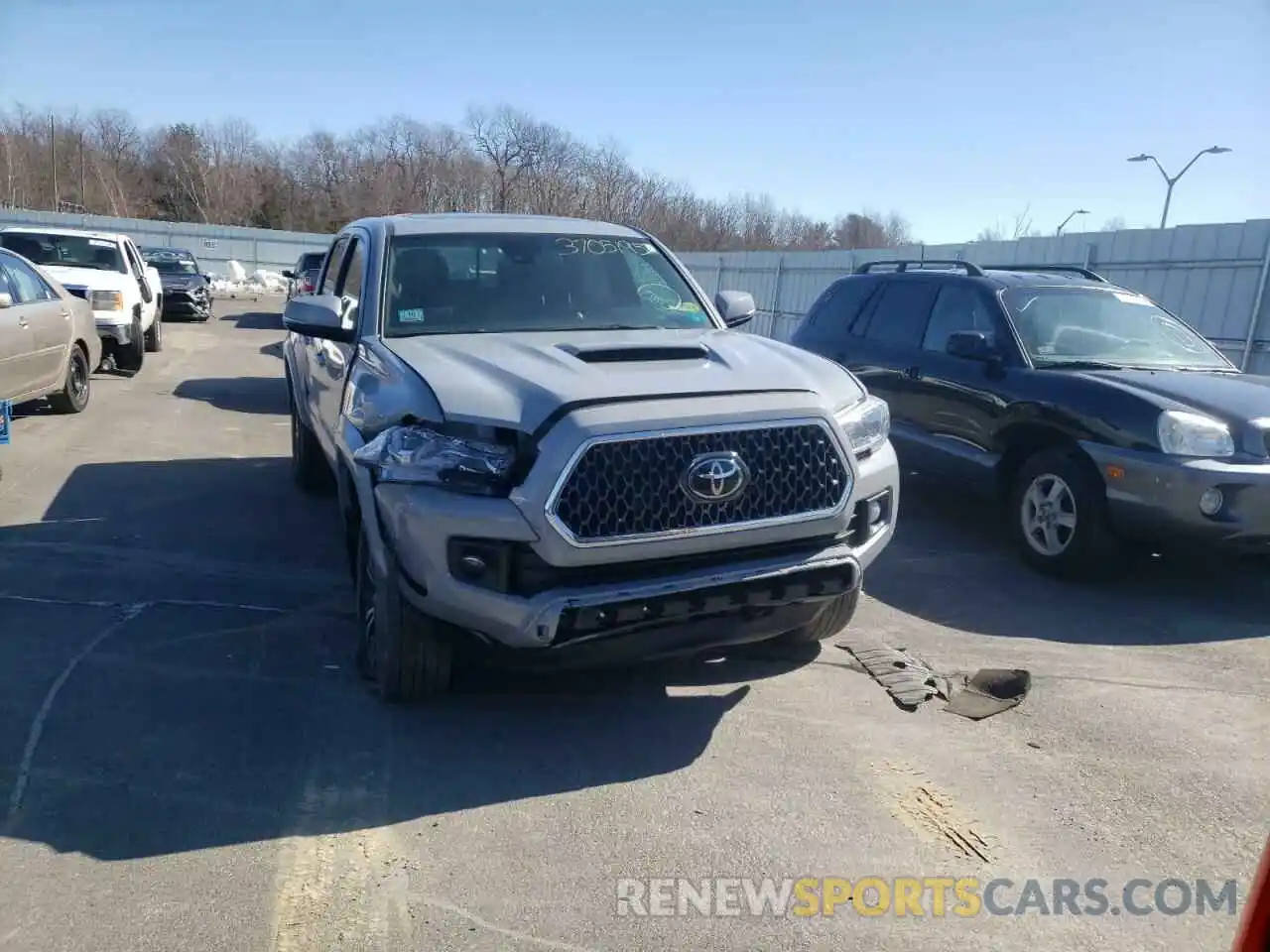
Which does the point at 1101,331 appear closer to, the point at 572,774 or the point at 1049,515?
the point at 1049,515

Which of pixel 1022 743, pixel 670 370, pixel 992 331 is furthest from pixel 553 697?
pixel 992 331

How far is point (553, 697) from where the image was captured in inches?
162

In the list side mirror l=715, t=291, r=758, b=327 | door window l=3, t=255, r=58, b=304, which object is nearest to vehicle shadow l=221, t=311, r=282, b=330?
door window l=3, t=255, r=58, b=304

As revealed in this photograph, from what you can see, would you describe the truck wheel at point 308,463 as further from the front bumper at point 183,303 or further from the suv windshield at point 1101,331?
the front bumper at point 183,303

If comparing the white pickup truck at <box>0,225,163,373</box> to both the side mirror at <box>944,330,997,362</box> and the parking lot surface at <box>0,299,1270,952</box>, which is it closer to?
the parking lot surface at <box>0,299,1270,952</box>

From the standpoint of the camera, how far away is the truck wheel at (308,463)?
7.13m

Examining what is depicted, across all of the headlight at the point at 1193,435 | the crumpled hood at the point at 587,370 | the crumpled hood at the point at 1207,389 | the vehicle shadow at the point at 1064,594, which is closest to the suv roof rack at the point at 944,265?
the crumpled hood at the point at 1207,389

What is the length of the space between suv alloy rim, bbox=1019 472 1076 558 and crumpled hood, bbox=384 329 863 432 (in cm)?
232

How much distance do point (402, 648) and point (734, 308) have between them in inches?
105

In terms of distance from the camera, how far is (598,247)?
5.30 metres

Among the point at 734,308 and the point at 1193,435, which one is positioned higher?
the point at 734,308

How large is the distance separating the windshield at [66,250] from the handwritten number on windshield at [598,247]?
11.2m

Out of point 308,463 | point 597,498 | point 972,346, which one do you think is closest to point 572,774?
point 597,498

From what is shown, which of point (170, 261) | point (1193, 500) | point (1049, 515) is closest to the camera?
point (1193, 500)
